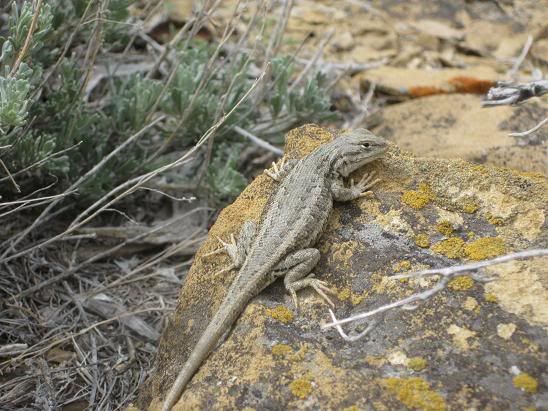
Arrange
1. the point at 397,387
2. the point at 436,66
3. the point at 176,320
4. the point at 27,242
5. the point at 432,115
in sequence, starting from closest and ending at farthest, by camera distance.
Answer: the point at 397,387 → the point at 176,320 → the point at 27,242 → the point at 432,115 → the point at 436,66

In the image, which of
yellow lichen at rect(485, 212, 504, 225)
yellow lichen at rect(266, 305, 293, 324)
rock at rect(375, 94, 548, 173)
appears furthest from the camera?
rock at rect(375, 94, 548, 173)

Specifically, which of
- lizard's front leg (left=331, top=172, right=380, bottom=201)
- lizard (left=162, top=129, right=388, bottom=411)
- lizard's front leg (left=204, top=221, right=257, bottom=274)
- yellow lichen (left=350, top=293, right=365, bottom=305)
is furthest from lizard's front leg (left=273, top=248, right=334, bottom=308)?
lizard's front leg (left=331, top=172, right=380, bottom=201)

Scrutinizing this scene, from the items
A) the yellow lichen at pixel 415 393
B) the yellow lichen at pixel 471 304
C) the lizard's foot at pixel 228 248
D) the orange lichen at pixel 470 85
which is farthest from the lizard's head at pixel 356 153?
the orange lichen at pixel 470 85

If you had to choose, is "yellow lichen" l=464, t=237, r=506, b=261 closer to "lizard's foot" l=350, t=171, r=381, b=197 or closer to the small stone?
"lizard's foot" l=350, t=171, r=381, b=197

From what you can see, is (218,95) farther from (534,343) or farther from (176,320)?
(534,343)

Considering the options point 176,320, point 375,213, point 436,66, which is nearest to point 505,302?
point 375,213

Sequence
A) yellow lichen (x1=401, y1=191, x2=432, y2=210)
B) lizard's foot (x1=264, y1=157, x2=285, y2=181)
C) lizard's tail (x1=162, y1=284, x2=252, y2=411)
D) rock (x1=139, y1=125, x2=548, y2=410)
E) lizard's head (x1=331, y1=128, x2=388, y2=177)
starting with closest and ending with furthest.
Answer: rock (x1=139, y1=125, x2=548, y2=410) < lizard's tail (x1=162, y1=284, x2=252, y2=411) < yellow lichen (x1=401, y1=191, x2=432, y2=210) < lizard's head (x1=331, y1=128, x2=388, y2=177) < lizard's foot (x1=264, y1=157, x2=285, y2=181)

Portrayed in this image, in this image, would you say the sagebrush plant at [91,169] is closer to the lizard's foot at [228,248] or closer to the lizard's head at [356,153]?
the lizard's foot at [228,248]
